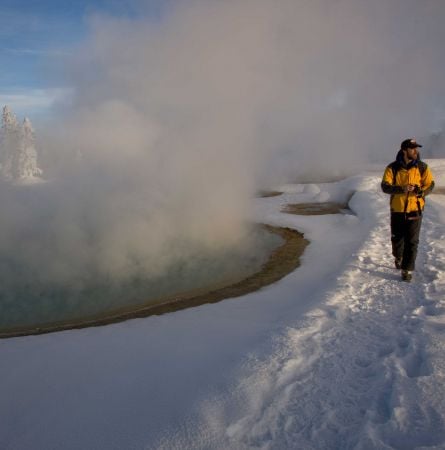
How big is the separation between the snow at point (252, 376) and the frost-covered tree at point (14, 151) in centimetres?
4113

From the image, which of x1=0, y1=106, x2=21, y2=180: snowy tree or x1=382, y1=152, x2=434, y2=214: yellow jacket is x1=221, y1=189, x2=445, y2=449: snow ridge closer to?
x1=382, y1=152, x2=434, y2=214: yellow jacket

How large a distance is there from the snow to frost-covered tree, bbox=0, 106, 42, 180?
135 feet

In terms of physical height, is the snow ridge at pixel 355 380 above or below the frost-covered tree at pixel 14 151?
below

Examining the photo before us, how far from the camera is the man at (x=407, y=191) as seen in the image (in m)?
4.84

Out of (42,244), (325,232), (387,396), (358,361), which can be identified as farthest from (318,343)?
(42,244)

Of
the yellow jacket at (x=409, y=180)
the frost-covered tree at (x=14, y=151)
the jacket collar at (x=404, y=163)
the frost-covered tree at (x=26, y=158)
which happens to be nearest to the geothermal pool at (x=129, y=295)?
the yellow jacket at (x=409, y=180)

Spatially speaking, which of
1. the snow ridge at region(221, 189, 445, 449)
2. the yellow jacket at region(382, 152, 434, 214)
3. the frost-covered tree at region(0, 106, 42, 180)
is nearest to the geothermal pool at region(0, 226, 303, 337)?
the snow ridge at region(221, 189, 445, 449)

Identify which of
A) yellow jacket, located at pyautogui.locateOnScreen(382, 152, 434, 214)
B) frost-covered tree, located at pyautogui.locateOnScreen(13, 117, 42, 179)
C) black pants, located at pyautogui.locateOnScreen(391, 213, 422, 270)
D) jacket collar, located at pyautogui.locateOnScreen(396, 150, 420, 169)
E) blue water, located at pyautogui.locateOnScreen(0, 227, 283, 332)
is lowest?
blue water, located at pyautogui.locateOnScreen(0, 227, 283, 332)

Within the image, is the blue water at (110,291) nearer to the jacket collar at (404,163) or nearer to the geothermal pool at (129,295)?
the geothermal pool at (129,295)

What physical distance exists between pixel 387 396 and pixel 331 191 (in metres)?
13.2

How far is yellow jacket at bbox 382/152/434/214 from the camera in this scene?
4.84 metres

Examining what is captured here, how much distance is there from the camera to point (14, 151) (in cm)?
4072

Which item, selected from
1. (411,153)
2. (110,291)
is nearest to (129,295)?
(110,291)

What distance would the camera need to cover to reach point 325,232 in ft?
30.2
